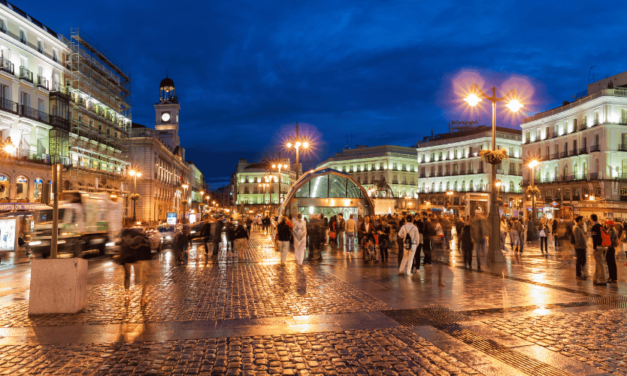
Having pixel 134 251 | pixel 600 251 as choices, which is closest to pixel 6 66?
pixel 134 251

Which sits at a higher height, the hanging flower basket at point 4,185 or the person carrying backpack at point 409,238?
the hanging flower basket at point 4,185

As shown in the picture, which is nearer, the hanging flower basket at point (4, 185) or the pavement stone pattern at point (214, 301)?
the pavement stone pattern at point (214, 301)

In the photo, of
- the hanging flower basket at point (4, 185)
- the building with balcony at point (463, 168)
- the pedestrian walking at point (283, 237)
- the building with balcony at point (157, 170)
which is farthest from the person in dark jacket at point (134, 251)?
the building with balcony at point (463, 168)

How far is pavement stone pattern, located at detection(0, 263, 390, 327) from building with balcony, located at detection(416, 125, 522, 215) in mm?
69738

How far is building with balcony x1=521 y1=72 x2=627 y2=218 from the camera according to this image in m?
52.9

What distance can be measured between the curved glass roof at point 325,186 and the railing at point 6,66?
2246 centimetres

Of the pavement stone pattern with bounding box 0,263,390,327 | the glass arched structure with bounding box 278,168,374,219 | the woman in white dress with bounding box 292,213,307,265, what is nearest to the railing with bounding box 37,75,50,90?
the glass arched structure with bounding box 278,168,374,219

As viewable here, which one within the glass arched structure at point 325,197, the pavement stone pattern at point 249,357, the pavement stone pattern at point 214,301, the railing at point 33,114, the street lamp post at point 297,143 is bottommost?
the pavement stone pattern at point 214,301

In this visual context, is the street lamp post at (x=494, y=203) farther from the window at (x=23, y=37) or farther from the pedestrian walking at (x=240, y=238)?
the window at (x=23, y=37)

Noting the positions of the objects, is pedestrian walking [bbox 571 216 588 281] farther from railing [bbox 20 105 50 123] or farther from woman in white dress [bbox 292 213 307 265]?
railing [bbox 20 105 50 123]

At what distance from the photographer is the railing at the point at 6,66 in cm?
3465

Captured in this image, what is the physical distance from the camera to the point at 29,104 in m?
38.5

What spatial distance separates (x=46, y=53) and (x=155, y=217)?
3416cm

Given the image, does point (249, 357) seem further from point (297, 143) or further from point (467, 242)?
point (297, 143)
